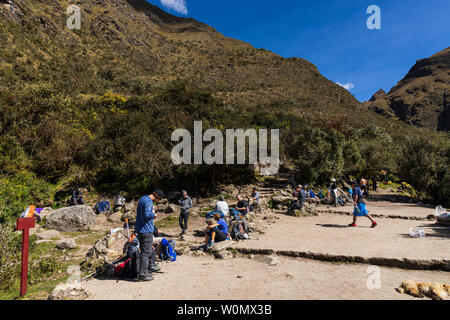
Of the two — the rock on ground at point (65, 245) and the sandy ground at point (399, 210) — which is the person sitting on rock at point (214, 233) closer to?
the rock on ground at point (65, 245)

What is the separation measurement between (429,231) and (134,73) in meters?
62.2

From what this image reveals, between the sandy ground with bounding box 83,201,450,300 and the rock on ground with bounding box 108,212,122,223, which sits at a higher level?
the sandy ground with bounding box 83,201,450,300

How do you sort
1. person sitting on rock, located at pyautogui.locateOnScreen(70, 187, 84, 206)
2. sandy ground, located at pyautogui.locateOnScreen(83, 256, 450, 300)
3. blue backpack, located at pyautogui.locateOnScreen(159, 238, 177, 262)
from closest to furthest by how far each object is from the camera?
sandy ground, located at pyautogui.locateOnScreen(83, 256, 450, 300) < blue backpack, located at pyautogui.locateOnScreen(159, 238, 177, 262) < person sitting on rock, located at pyautogui.locateOnScreen(70, 187, 84, 206)

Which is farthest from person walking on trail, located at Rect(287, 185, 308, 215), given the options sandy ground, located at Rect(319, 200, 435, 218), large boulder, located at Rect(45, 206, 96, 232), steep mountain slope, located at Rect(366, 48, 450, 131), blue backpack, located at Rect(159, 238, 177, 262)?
steep mountain slope, located at Rect(366, 48, 450, 131)

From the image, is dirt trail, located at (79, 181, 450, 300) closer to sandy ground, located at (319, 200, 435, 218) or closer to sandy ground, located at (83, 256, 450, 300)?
sandy ground, located at (83, 256, 450, 300)

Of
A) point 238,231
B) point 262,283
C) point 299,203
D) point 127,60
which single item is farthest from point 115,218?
point 127,60

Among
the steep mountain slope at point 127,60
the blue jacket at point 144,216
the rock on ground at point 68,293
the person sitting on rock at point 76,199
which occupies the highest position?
the steep mountain slope at point 127,60

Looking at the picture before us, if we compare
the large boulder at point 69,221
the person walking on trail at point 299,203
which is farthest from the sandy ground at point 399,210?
the large boulder at point 69,221

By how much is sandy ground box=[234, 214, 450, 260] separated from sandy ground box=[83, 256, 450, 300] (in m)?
0.74

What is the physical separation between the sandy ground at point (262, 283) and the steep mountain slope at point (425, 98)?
137m

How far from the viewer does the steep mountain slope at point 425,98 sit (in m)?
111

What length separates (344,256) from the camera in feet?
19.7

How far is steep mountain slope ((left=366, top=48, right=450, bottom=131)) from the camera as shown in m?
111
